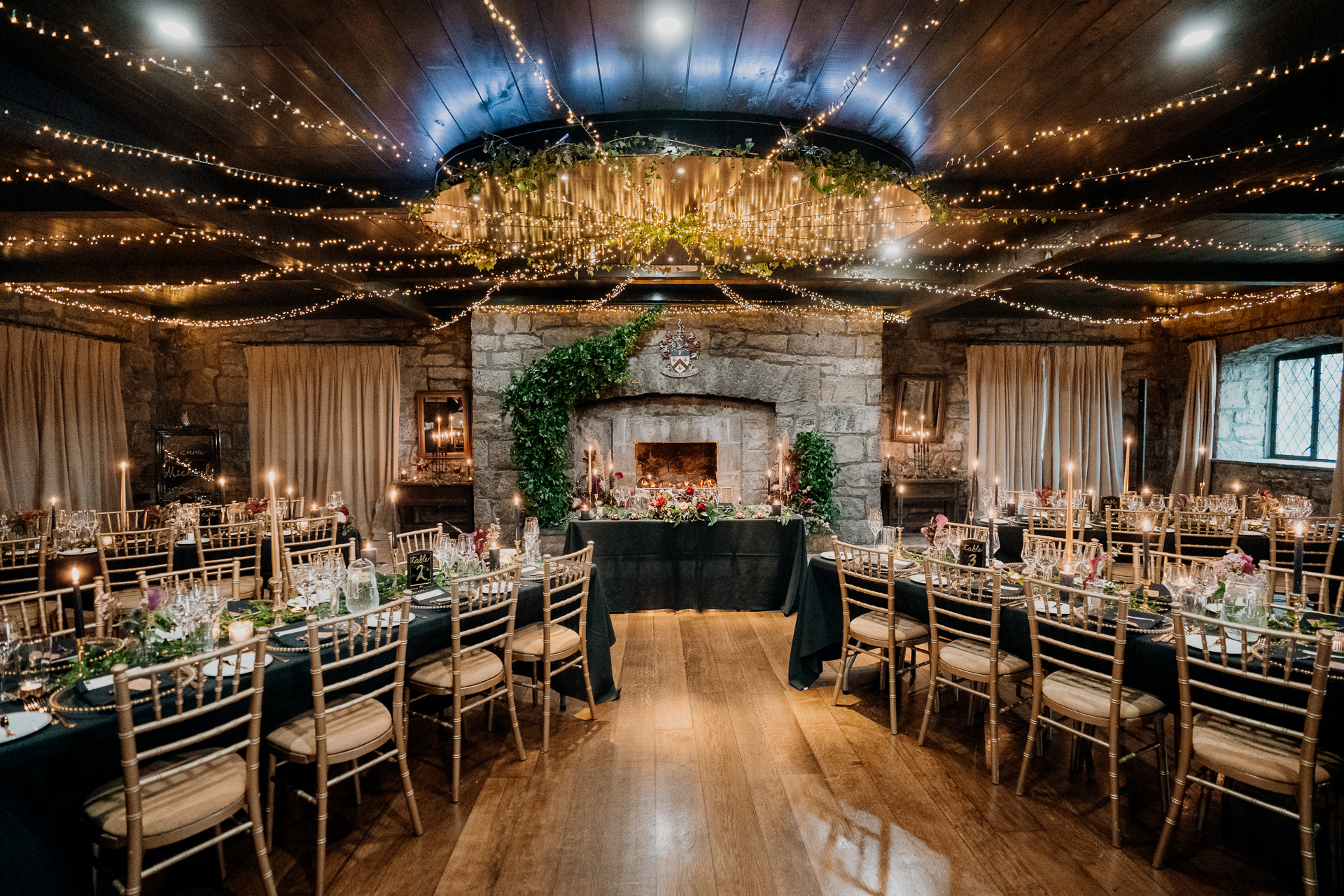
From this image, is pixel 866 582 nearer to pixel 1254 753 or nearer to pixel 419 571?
pixel 1254 753

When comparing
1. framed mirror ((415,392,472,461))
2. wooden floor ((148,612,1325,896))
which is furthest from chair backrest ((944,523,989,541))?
framed mirror ((415,392,472,461))

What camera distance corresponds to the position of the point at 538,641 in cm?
353

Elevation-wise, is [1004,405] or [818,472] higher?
[1004,405]

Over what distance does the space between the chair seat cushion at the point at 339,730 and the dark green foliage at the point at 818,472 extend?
16.9 ft

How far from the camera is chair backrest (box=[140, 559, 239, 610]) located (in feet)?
9.73

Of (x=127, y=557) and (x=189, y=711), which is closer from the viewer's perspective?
(x=189, y=711)

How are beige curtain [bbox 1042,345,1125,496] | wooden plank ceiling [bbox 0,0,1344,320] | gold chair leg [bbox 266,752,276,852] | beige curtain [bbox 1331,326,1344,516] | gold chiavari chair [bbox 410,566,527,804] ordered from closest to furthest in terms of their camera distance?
wooden plank ceiling [bbox 0,0,1344,320] → gold chair leg [bbox 266,752,276,852] → gold chiavari chair [bbox 410,566,527,804] → beige curtain [bbox 1331,326,1344,516] → beige curtain [bbox 1042,345,1125,496]

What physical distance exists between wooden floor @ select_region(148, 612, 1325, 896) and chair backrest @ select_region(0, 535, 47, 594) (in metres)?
2.90

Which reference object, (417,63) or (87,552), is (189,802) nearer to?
(417,63)

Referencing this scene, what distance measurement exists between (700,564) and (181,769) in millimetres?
3944

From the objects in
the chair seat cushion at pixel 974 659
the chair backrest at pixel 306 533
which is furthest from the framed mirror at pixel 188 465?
the chair seat cushion at pixel 974 659

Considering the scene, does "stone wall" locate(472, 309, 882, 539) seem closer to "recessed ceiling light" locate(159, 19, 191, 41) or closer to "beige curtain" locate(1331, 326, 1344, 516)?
"beige curtain" locate(1331, 326, 1344, 516)

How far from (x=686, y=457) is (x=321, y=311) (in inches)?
196

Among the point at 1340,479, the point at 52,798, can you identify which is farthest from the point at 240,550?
the point at 1340,479
